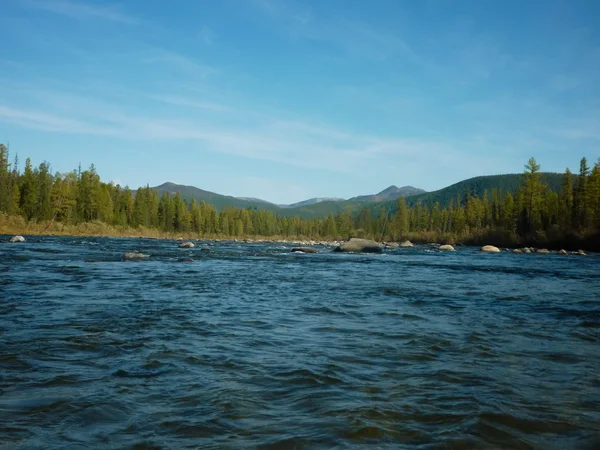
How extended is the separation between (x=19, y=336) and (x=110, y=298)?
357 cm

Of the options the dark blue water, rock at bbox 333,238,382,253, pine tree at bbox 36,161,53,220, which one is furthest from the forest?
the dark blue water

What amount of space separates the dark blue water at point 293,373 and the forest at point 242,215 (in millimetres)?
46267

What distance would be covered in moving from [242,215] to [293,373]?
139 m

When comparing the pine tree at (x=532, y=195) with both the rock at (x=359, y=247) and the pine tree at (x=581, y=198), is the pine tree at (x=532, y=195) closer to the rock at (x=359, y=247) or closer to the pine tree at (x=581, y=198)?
the pine tree at (x=581, y=198)

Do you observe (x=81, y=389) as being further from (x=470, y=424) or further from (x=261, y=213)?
(x=261, y=213)

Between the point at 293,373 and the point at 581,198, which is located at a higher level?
the point at 581,198

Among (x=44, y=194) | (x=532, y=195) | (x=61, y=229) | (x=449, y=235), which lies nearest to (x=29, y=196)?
(x=44, y=194)

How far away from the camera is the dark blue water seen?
10.7 ft

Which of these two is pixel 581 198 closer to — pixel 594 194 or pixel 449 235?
pixel 594 194

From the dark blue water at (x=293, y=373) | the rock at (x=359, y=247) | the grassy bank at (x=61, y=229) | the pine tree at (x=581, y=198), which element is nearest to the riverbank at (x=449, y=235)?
the grassy bank at (x=61, y=229)

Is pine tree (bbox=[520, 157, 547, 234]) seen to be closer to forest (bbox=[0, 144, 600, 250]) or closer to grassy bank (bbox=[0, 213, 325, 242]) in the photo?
forest (bbox=[0, 144, 600, 250])

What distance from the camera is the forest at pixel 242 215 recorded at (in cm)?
6016

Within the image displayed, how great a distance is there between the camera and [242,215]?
468 feet

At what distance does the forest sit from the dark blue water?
46267mm
